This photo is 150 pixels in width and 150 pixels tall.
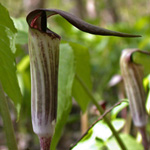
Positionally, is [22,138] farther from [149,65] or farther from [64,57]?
[64,57]

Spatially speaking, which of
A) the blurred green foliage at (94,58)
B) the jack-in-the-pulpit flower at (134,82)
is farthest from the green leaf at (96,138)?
the jack-in-the-pulpit flower at (134,82)

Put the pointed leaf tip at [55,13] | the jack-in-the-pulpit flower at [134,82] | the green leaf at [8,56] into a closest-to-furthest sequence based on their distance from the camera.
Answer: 1. the pointed leaf tip at [55,13]
2. the green leaf at [8,56]
3. the jack-in-the-pulpit flower at [134,82]

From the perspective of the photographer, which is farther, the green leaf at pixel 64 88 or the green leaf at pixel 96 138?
the green leaf at pixel 96 138

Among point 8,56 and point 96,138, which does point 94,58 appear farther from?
point 8,56

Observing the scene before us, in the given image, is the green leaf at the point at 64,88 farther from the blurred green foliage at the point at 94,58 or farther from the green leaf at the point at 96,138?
the green leaf at the point at 96,138

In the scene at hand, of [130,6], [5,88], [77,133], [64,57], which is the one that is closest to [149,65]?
[77,133]

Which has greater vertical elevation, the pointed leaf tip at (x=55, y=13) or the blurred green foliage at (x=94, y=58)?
the pointed leaf tip at (x=55, y=13)

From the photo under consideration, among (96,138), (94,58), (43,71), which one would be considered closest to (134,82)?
(96,138)
